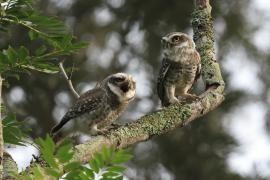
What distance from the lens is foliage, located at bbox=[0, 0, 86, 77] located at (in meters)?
2.55

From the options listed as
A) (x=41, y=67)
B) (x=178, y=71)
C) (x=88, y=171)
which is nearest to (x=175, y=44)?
(x=178, y=71)

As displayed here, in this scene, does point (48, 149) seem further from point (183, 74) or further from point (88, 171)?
point (183, 74)

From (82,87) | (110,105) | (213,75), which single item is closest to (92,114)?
(110,105)

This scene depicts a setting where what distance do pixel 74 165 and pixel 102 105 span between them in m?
3.16

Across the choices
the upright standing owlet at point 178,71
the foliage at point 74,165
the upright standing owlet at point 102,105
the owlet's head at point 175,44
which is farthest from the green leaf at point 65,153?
the owlet's head at point 175,44

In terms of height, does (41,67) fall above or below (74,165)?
above

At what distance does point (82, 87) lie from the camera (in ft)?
32.7

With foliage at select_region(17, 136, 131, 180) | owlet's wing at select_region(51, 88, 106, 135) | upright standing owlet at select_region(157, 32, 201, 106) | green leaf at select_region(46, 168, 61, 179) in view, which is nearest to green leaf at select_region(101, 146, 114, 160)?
foliage at select_region(17, 136, 131, 180)

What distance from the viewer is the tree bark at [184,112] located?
324 cm

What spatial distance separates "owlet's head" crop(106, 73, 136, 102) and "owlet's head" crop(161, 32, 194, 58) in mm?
1027

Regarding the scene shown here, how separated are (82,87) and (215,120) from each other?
2006 millimetres

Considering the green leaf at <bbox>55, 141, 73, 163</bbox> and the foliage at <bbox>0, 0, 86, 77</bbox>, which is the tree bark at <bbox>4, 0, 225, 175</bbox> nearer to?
the foliage at <bbox>0, 0, 86, 77</bbox>

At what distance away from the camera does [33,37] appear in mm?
2926

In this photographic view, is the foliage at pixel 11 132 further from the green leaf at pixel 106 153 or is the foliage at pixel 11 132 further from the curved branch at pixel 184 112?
the green leaf at pixel 106 153
